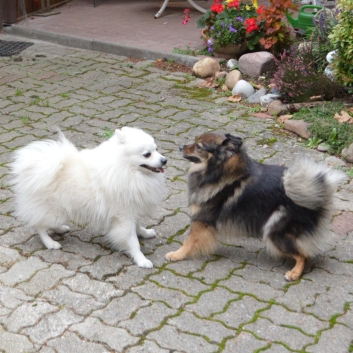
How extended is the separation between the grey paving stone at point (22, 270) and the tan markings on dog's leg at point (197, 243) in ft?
3.19

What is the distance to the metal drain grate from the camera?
366 inches

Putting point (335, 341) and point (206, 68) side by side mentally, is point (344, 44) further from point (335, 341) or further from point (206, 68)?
point (335, 341)

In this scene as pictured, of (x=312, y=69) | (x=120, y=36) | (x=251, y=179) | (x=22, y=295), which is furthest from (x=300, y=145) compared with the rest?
(x=120, y=36)

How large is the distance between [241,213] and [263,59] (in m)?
4.40

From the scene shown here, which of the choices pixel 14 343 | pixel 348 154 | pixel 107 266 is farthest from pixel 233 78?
pixel 14 343

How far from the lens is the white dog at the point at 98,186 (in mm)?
4176

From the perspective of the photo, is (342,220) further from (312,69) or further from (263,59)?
(263,59)

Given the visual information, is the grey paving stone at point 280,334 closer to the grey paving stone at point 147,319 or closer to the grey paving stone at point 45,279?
the grey paving stone at point 147,319

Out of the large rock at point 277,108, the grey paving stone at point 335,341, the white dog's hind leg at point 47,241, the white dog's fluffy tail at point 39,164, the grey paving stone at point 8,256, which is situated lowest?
the grey paving stone at point 335,341

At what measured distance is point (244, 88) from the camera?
7645mm

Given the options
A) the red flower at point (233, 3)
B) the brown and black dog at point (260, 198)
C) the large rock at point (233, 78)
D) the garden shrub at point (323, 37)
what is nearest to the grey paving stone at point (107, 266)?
the brown and black dog at point (260, 198)

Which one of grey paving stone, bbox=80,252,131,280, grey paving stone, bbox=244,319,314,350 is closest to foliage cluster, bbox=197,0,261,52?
grey paving stone, bbox=80,252,131,280

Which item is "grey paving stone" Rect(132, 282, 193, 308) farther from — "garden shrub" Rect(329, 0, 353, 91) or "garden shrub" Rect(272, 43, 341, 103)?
"garden shrub" Rect(272, 43, 341, 103)

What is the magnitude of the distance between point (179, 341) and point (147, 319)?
0.98ft
